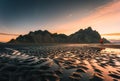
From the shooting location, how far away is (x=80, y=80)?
10945 millimetres

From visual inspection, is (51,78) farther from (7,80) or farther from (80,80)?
(7,80)

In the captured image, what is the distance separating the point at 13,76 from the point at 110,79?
7.18m

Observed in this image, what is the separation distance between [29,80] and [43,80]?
94cm

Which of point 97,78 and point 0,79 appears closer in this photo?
point 0,79

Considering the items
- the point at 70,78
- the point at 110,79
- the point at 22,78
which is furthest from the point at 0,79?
the point at 110,79

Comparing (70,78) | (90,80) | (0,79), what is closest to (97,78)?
(90,80)

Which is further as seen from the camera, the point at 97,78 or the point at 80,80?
the point at 97,78

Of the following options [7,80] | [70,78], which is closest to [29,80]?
[7,80]

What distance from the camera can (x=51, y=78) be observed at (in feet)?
36.6

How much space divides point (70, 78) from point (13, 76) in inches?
165

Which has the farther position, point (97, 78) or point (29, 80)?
point (97, 78)

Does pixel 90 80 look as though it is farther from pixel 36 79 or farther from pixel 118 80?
pixel 36 79

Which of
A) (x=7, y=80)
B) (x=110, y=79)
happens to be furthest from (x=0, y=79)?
(x=110, y=79)

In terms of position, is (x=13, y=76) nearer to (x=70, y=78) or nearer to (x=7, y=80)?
(x=7, y=80)
